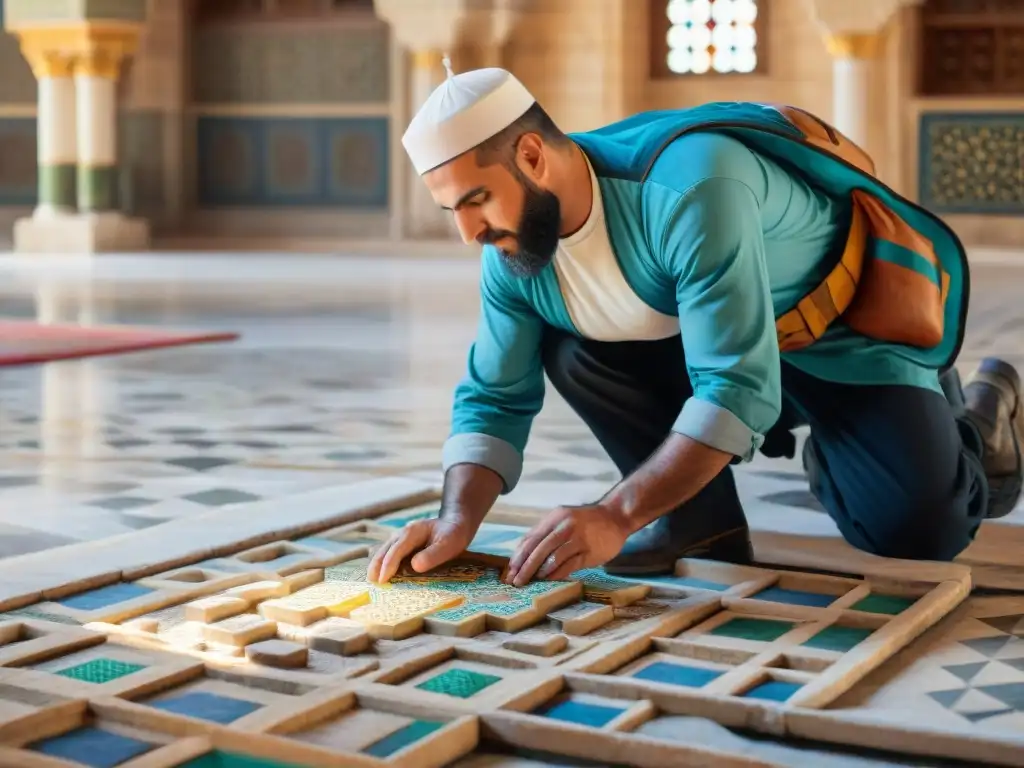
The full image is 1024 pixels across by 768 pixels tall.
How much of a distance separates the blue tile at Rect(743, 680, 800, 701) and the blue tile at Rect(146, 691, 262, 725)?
55cm

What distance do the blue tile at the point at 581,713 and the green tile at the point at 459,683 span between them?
Answer: 92 millimetres

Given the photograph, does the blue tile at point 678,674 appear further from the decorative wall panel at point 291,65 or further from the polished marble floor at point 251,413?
the decorative wall panel at point 291,65

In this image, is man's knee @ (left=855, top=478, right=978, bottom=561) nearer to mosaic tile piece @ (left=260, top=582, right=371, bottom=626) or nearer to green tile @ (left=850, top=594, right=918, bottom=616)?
green tile @ (left=850, top=594, right=918, bottom=616)

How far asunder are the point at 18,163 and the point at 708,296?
1375 cm

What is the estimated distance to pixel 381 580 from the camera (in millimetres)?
2383

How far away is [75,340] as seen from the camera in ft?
20.9

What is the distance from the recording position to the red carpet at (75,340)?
5.87 metres

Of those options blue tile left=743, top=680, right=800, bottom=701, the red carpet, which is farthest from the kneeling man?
the red carpet

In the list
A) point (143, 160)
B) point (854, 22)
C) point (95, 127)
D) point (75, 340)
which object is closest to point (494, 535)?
point (75, 340)

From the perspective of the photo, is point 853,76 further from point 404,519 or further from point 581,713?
point 581,713

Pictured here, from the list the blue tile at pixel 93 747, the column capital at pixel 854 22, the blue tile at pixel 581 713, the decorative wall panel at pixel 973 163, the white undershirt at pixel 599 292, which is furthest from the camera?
the decorative wall panel at pixel 973 163

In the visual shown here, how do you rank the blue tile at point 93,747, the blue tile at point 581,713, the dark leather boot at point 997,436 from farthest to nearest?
1. the dark leather boot at point 997,436
2. the blue tile at point 581,713
3. the blue tile at point 93,747

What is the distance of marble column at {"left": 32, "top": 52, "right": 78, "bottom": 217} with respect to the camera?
13.5m

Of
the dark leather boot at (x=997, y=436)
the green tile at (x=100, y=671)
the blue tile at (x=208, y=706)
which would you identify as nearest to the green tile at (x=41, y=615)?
the green tile at (x=100, y=671)
